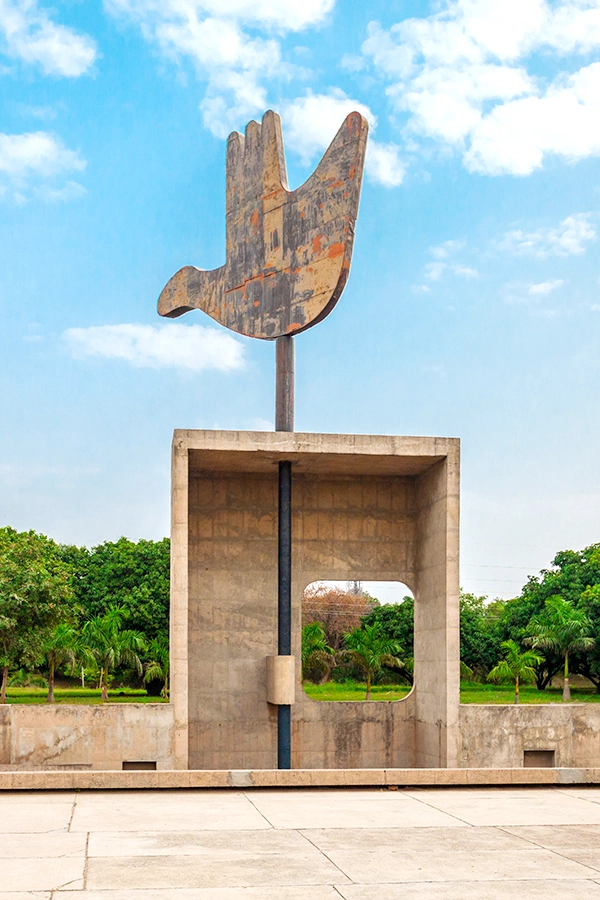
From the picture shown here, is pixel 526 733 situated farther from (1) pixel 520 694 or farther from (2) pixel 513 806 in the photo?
(1) pixel 520 694

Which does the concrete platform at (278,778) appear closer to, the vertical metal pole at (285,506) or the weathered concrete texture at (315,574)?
the weathered concrete texture at (315,574)

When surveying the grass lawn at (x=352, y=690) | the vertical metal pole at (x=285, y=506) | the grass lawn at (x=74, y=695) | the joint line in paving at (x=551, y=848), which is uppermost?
the vertical metal pole at (x=285, y=506)

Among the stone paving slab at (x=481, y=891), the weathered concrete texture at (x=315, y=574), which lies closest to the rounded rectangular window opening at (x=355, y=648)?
the weathered concrete texture at (x=315, y=574)

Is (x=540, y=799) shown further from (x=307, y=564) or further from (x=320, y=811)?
(x=307, y=564)

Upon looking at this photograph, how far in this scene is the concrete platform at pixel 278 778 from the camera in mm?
12453

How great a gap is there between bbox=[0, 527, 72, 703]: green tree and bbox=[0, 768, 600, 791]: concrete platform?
34824 mm

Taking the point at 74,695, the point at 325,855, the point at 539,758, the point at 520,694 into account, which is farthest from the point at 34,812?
the point at 74,695

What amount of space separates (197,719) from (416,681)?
462 cm

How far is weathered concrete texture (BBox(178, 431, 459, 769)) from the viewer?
68.4 ft

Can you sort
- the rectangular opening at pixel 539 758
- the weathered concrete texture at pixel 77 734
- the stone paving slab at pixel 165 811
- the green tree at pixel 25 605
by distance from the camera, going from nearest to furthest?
the stone paving slab at pixel 165 811, the weathered concrete texture at pixel 77 734, the rectangular opening at pixel 539 758, the green tree at pixel 25 605

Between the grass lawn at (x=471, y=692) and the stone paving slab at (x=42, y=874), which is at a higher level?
the stone paving slab at (x=42, y=874)

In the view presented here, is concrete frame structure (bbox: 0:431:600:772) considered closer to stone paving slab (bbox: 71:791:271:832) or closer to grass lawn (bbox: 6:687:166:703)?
stone paving slab (bbox: 71:791:271:832)

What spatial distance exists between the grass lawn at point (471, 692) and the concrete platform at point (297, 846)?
42635 millimetres

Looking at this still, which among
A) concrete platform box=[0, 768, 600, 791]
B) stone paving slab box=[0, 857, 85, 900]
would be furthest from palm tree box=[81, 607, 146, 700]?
stone paving slab box=[0, 857, 85, 900]
